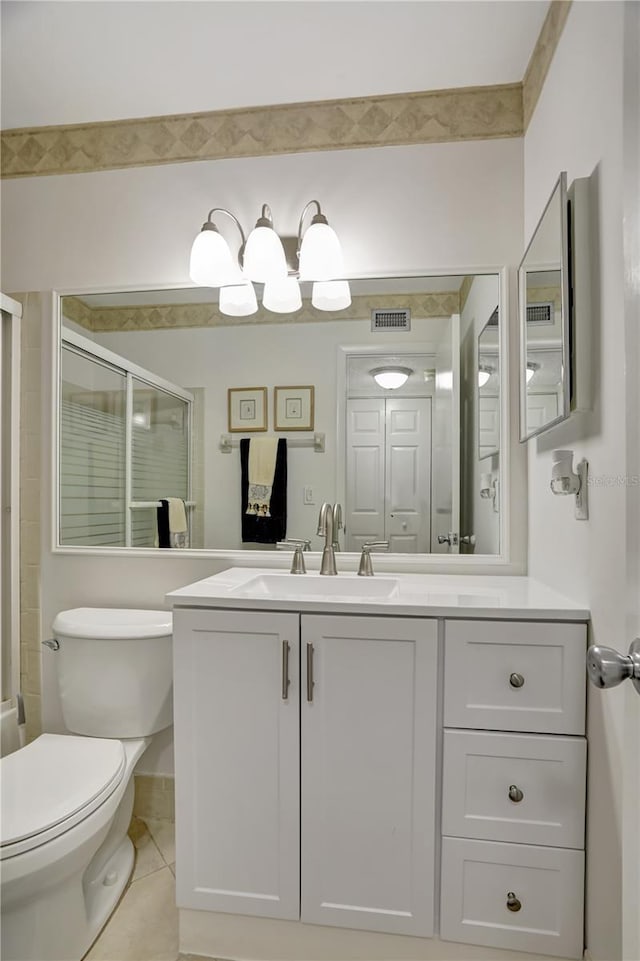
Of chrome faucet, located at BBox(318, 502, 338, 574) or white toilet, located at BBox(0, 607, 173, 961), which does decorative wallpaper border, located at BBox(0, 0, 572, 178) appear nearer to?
chrome faucet, located at BBox(318, 502, 338, 574)

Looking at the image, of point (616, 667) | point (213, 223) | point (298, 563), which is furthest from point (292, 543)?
point (616, 667)

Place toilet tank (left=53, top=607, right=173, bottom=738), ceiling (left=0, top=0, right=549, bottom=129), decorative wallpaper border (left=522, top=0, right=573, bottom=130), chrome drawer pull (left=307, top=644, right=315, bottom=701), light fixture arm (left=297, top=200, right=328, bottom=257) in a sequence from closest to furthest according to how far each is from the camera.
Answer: chrome drawer pull (left=307, top=644, right=315, bottom=701), decorative wallpaper border (left=522, top=0, right=573, bottom=130), ceiling (left=0, top=0, right=549, bottom=129), toilet tank (left=53, top=607, right=173, bottom=738), light fixture arm (left=297, top=200, right=328, bottom=257)

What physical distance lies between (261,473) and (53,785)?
3.42 ft

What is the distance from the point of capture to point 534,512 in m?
1.61

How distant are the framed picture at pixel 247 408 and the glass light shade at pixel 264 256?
0.37m

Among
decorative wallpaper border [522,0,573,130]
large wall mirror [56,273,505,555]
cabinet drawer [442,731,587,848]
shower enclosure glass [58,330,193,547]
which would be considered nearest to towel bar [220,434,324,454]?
large wall mirror [56,273,505,555]

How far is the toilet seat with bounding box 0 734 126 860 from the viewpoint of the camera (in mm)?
1127

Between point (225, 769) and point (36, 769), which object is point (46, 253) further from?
point (225, 769)

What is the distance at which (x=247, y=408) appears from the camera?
1.83 metres

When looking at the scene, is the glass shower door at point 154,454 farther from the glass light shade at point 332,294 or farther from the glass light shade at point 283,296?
the glass light shade at point 332,294

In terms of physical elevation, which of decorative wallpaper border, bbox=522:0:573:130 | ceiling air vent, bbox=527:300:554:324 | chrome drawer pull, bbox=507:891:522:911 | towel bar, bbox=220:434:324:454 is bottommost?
chrome drawer pull, bbox=507:891:522:911

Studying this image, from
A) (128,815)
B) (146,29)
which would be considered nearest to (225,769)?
(128,815)

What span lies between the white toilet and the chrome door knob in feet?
3.90

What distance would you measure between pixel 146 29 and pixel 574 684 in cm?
210
